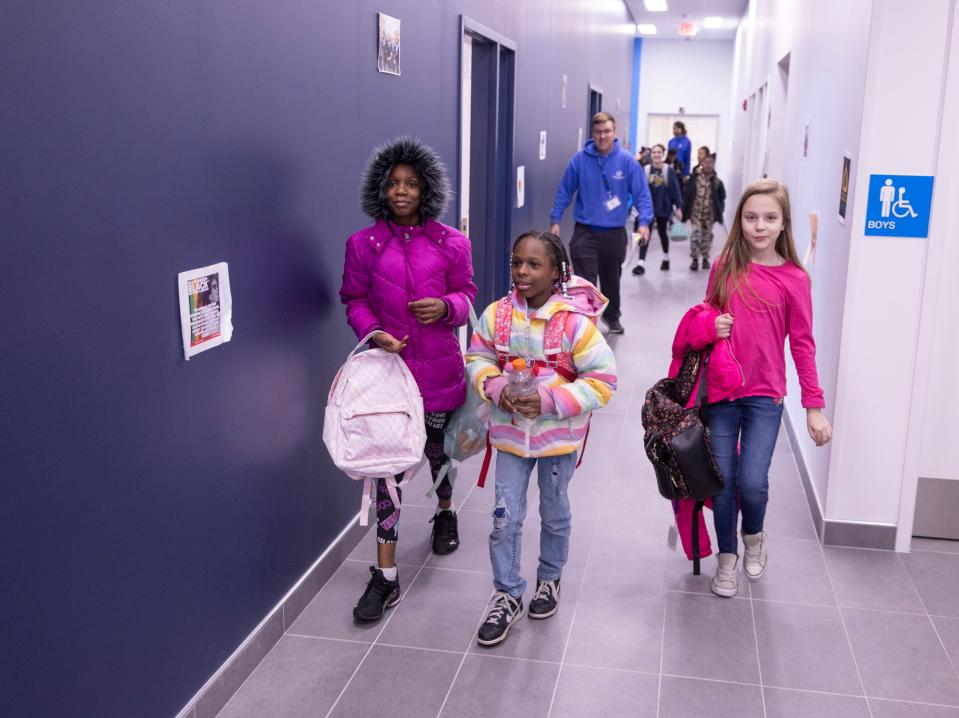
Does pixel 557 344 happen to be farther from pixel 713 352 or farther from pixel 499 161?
pixel 499 161

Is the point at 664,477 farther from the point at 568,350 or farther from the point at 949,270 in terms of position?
the point at 949,270

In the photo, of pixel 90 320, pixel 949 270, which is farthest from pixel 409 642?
pixel 949 270

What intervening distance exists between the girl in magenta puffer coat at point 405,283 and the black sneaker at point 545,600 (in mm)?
481

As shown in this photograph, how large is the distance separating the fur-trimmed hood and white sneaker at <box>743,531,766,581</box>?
5.45 feet

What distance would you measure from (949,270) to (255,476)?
2.64 m

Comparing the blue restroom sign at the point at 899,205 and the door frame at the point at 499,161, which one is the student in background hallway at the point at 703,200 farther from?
the blue restroom sign at the point at 899,205

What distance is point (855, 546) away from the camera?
388 centimetres

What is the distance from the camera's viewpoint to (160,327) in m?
2.31

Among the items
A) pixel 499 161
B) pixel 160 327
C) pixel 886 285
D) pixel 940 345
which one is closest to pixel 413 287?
pixel 160 327

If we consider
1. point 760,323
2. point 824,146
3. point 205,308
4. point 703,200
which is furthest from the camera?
point 703,200

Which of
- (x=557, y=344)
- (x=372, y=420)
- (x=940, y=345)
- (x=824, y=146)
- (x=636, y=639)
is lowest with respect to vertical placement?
(x=636, y=639)

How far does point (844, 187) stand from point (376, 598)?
2430 millimetres

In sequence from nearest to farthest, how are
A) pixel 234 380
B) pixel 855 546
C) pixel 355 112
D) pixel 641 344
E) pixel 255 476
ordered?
pixel 234 380
pixel 255 476
pixel 355 112
pixel 855 546
pixel 641 344

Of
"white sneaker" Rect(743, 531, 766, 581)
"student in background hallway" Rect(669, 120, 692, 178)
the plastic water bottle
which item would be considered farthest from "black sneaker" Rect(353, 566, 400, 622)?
"student in background hallway" Rect(669, 120, 692, 178)
